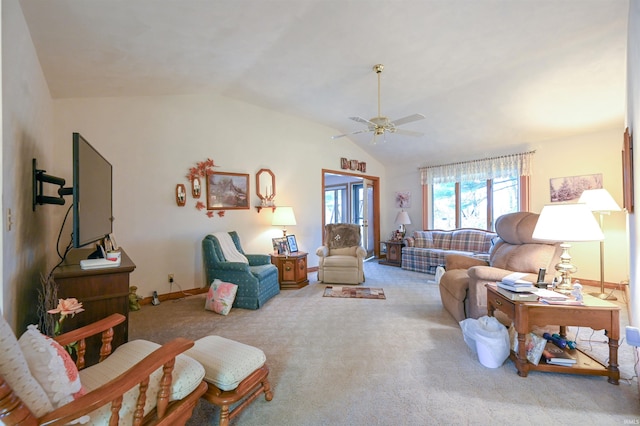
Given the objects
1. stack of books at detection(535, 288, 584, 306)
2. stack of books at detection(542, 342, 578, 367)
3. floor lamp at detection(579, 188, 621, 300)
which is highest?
floor lamp at detection(579, 188, 621, 300)

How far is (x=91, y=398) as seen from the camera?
93cm

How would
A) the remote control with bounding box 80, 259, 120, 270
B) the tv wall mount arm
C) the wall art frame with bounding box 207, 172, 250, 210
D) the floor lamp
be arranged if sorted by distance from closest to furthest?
the remote control with bounding box 80, 259, 120, 270, the tv wall mount arm, the floor lamp, the wall art frame with bounding box 207, 172, 250, 210

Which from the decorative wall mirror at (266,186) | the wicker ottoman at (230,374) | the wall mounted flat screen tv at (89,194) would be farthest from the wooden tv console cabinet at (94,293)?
the decorative wall mirror at (266,186)

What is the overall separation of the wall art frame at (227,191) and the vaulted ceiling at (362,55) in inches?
46.5

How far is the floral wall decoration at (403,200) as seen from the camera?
21.3 feet

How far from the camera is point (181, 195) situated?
3883 mm

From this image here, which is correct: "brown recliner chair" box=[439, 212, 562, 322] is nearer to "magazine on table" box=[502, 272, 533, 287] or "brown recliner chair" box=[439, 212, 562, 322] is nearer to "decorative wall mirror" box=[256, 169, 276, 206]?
"magazine on table" box=[502, 272, 533, 287]

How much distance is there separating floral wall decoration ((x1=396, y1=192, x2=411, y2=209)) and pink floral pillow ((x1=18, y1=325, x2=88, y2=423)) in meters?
6.21

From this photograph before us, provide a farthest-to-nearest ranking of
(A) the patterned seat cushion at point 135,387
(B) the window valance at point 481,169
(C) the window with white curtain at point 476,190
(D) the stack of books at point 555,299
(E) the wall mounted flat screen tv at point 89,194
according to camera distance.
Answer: (C) the window with white curtain at point 476,190, (B) the window valance at point 481,169, (D) the stack of books at point 555,299, (E) the wall mounted flat screen tv at point 89,194, (A) the patterned seat cushion at point 135,387

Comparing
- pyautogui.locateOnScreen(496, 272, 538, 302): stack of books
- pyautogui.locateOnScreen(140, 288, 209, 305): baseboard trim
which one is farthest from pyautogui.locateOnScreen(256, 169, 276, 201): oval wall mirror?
pyautogui.locateOnScreen(496, 272, 538, 302): stack of books

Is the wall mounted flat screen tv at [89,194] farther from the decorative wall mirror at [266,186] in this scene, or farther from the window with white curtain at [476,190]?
the window with white curtain at [476,190]

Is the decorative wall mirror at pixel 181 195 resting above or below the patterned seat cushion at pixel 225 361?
above

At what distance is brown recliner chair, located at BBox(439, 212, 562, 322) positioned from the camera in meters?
2.63

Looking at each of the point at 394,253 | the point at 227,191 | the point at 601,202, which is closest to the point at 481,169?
the point at 601,202
